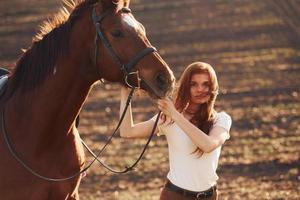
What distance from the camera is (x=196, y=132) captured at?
195 inches

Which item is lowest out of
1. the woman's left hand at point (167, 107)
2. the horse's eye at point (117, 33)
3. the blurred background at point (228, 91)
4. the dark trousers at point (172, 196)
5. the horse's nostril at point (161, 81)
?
the blurred background at point (228, 91)

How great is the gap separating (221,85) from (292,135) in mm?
5751

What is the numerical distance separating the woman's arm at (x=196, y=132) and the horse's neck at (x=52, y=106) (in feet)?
1.82

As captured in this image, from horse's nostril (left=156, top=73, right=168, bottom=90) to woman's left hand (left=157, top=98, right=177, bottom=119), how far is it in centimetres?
12

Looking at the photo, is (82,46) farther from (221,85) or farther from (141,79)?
(221,85)

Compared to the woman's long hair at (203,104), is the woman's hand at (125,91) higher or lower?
higher

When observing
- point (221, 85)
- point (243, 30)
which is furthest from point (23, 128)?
point (243, 30)

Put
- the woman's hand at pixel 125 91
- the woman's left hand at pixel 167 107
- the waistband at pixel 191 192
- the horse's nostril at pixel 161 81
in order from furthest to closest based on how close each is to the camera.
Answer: the waistband at pixel 191 192 → the woman's hand at pixel 125 91 → the woman's left hand at pixel 167 107 → the horse's nostril at pixel 161 81

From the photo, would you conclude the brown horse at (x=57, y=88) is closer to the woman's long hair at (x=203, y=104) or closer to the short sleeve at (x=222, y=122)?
the woman's long hair at (x=203, y=104)

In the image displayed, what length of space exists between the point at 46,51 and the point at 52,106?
351 mm

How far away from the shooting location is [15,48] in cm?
2508

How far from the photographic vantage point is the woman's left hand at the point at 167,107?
478cm

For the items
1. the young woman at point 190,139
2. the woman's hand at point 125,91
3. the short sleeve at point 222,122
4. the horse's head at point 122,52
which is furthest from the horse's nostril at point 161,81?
the short sleeve at point 222,122

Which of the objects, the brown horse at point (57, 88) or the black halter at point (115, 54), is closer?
the black halter at point (115, 54)
